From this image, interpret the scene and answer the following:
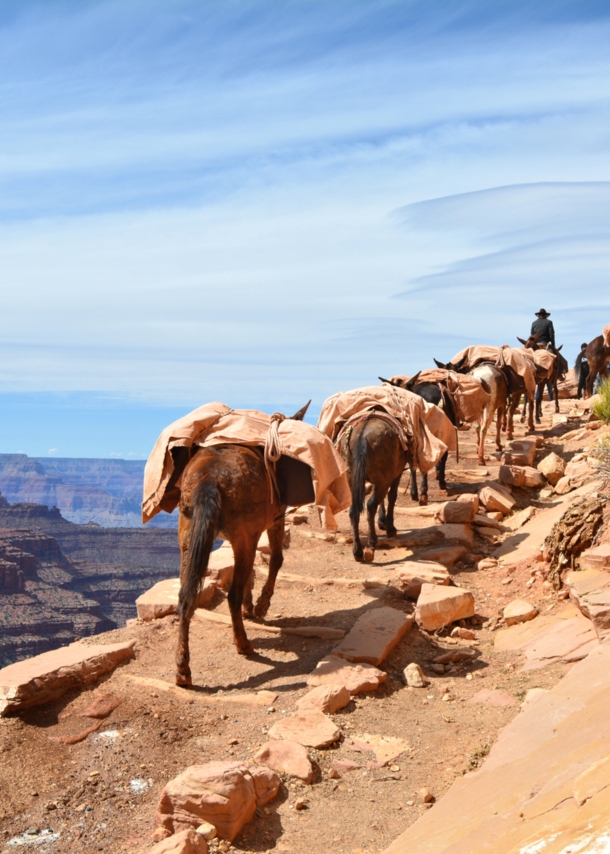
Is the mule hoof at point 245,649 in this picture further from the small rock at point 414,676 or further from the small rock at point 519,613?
the small rock at point 519,613

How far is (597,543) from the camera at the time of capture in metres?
7.66

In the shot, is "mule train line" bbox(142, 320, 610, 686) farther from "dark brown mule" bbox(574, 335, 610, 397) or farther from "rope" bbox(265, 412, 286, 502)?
"dark brown mule" bbox(574, 335, 610, 397)

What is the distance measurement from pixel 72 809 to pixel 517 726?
280 cm

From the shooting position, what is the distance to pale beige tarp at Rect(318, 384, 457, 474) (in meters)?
11.1

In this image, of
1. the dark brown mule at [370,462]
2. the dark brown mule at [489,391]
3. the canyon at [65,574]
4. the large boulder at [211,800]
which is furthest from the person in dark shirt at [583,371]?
the canyon at [65,574]

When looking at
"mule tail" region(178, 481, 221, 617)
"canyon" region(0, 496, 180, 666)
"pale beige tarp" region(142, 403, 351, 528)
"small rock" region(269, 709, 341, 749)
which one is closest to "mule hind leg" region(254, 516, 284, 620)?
"pale beige tarp" region(142, 403, 351, 528)

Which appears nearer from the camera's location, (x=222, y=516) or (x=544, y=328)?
(x=222, y=516)

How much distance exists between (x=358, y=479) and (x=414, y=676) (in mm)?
3761

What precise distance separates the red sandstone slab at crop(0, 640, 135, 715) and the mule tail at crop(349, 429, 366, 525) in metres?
3.71

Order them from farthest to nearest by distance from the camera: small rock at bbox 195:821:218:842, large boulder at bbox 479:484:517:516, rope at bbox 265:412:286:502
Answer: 1. large boulder at bbox 479:484:517:516
2. rope at bbox 265:412:286:502
3. small rock at bbox 195:821:218:842

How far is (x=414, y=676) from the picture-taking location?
659 centimetres

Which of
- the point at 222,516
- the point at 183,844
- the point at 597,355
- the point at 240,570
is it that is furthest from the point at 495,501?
the point at 597,355

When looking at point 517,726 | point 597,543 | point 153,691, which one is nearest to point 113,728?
point 153,691

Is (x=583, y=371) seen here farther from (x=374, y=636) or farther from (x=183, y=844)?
(x=183, y=844)
